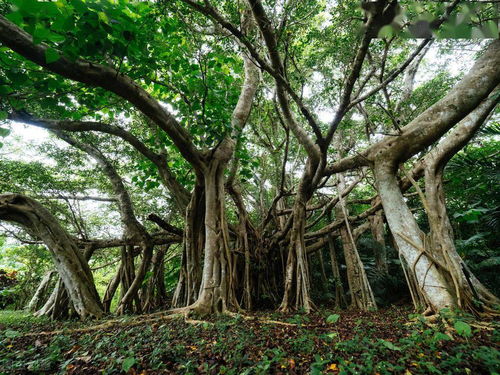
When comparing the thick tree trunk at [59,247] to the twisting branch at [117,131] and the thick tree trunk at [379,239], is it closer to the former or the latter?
the twisting branch at [117,131]

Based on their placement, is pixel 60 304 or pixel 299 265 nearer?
pixel 299 265

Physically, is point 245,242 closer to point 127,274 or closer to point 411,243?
point 411,243

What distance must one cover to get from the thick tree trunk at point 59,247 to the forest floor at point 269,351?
1.67m

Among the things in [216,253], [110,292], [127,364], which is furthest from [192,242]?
[127,364]

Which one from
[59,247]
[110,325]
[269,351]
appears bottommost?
[269,351]

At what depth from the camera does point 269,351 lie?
1772mm

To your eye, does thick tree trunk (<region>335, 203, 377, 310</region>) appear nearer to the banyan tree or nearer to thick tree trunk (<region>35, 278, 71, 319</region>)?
the banyan tree

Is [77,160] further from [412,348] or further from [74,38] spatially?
[412,348]

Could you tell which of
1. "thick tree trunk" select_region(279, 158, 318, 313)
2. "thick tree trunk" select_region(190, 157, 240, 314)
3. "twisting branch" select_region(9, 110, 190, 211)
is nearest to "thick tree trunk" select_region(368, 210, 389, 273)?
"thick tree trunk" select_region(279, 158, 318, 313)

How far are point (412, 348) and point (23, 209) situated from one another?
18.5 feet

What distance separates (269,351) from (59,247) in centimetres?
428

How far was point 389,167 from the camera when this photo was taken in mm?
3568

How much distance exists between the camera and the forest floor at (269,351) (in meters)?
1.48

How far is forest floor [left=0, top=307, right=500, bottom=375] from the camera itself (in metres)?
1.48
